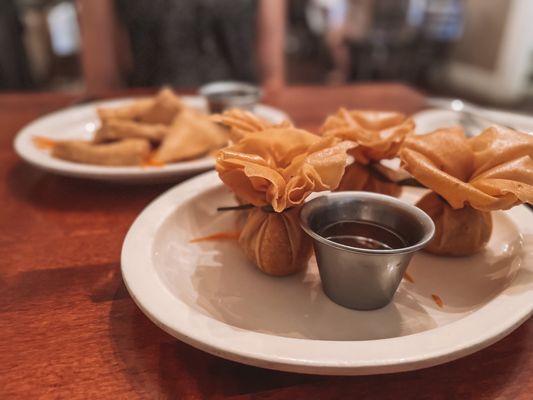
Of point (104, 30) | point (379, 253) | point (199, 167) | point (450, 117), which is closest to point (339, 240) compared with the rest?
point (379, 253)

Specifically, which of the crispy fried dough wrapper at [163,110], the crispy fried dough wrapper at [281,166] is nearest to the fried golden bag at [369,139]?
the crispy fried dough wrapper at [281,166]

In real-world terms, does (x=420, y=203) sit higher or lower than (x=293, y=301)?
higher

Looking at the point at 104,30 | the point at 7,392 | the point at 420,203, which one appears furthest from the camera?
the point at 104,30

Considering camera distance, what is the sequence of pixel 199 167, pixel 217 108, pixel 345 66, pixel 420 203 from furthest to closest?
1. pixel 345 66
2. pixel 217 108
3. pixel 199 167
4. pixel 420 203

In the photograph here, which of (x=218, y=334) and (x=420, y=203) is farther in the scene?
(x=420, y=203)

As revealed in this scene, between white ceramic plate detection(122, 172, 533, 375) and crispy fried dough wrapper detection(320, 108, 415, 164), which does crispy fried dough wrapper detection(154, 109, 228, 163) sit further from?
crispy fried dough wrapper detection(320, 108, 415, 164)

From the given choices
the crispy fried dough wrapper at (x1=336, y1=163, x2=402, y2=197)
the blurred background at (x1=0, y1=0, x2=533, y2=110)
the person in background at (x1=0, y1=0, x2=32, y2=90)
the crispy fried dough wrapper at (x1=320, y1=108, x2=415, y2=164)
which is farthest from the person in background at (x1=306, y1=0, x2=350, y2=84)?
the crispy fried dough wrapper at (x1=336, y1=163, x2=402, y2=197)

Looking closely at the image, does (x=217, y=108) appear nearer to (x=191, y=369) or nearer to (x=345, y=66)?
(x=191, y=369)

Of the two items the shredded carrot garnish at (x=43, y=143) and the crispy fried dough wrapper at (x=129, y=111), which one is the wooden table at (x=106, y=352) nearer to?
the shredded carrot garnish at (x=43, y=143)
